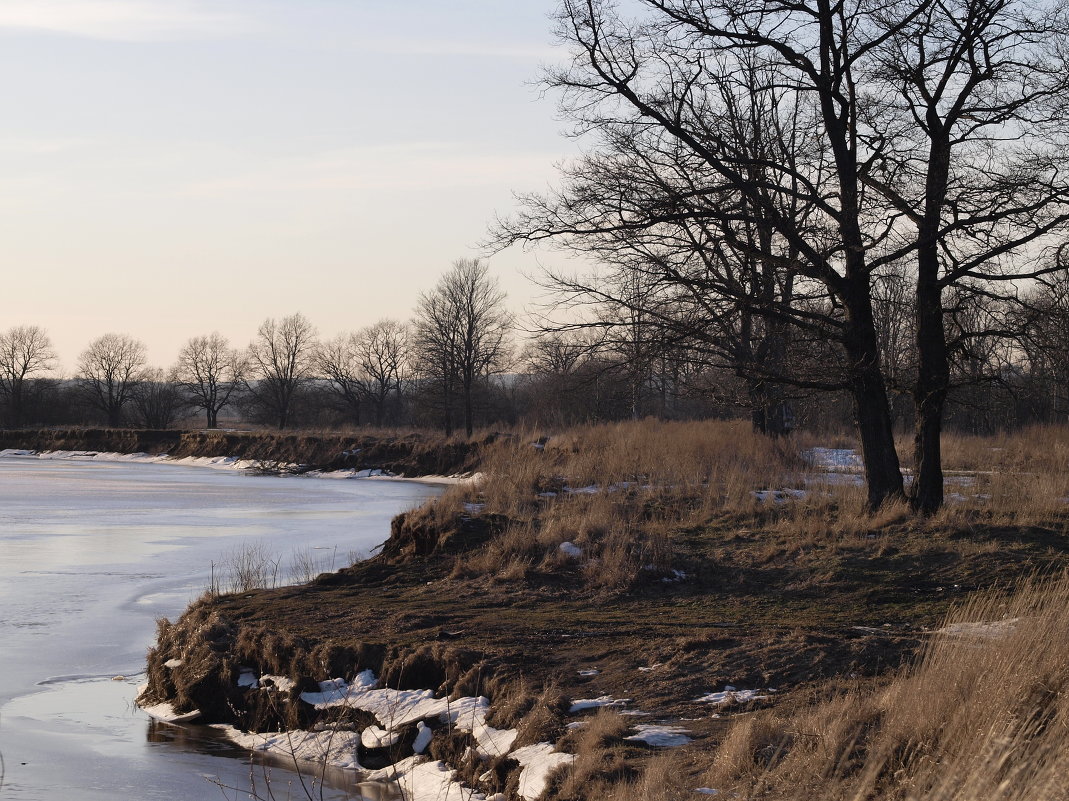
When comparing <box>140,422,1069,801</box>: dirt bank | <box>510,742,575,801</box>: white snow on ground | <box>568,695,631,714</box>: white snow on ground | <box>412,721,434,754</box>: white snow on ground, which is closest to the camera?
<box>510,742,575,801</box>: white snow on ground

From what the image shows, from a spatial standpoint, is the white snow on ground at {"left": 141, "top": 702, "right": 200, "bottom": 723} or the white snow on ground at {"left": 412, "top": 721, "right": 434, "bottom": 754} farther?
the white snow on ground at {"left": 141, "top": 702, "right": 200, "bottom": 723}

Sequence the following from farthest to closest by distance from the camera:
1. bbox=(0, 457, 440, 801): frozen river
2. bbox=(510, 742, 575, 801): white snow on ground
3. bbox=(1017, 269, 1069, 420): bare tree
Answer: bbox=(1017, 269, 1069, 420): bare tree < bbox=(0, 457, 440, 801): frozen river < bbox=(510, 742, 575, 801): white snow on ground

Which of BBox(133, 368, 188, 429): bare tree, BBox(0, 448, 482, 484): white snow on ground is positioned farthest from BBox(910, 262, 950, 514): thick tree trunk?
BBox(133, 368, 188, 429): bare tree

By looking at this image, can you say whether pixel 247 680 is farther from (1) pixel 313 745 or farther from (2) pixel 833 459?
(2) pixel 833 459

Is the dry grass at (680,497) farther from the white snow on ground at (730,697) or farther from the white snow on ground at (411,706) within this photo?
the white snow on ground at (730,697)

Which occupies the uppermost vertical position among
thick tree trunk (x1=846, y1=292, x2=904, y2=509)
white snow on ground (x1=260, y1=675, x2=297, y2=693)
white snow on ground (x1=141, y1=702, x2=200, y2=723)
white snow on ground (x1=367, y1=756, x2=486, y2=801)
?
thick tree trunk (x1=846, y1=292, x2=904, y2=509)

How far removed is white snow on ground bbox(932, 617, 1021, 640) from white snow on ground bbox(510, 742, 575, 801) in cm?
326

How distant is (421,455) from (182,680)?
139ft

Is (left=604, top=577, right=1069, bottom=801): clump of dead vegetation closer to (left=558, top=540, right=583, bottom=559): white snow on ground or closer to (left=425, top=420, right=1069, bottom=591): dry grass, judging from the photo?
(left=425, top=420, right=1069, bottom=591): dry grass

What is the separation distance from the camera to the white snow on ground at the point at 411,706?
7.77 metres

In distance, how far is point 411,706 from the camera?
29.1ft

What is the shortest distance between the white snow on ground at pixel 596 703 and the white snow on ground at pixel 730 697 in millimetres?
557

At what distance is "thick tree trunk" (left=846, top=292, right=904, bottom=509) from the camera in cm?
1449

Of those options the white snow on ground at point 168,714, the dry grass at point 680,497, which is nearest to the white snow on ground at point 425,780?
the white snow on ground at point 168,714
